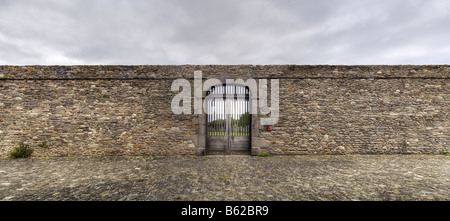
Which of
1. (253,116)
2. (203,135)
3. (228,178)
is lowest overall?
(228,178)

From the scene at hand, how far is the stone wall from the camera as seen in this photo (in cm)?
615

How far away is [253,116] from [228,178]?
9.66 ft

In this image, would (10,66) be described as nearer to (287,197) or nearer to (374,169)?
(287,197)

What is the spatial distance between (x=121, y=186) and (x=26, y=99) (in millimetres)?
6120

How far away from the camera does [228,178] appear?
3943 mm

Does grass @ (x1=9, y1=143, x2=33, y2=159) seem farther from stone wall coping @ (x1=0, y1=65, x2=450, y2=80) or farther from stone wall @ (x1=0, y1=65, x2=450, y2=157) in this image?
stone wall coping @ (x1=0, y1=65, x2=450, y2=80)

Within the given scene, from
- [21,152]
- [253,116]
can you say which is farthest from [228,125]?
[21,152]

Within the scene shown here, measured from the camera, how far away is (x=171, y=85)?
637 centimetres

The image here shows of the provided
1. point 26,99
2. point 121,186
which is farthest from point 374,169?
point 26,99

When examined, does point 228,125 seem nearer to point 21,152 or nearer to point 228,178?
point 228,178

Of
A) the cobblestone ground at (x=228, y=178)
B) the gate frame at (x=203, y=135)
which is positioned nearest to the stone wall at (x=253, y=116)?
the gate frame at (x=203, y=135)

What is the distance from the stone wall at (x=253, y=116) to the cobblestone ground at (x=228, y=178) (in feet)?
2.10

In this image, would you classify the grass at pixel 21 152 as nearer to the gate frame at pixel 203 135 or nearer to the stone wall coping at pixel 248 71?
the stone wall coping at pixel 248 71

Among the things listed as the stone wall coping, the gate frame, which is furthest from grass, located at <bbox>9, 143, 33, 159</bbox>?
the gate frame
